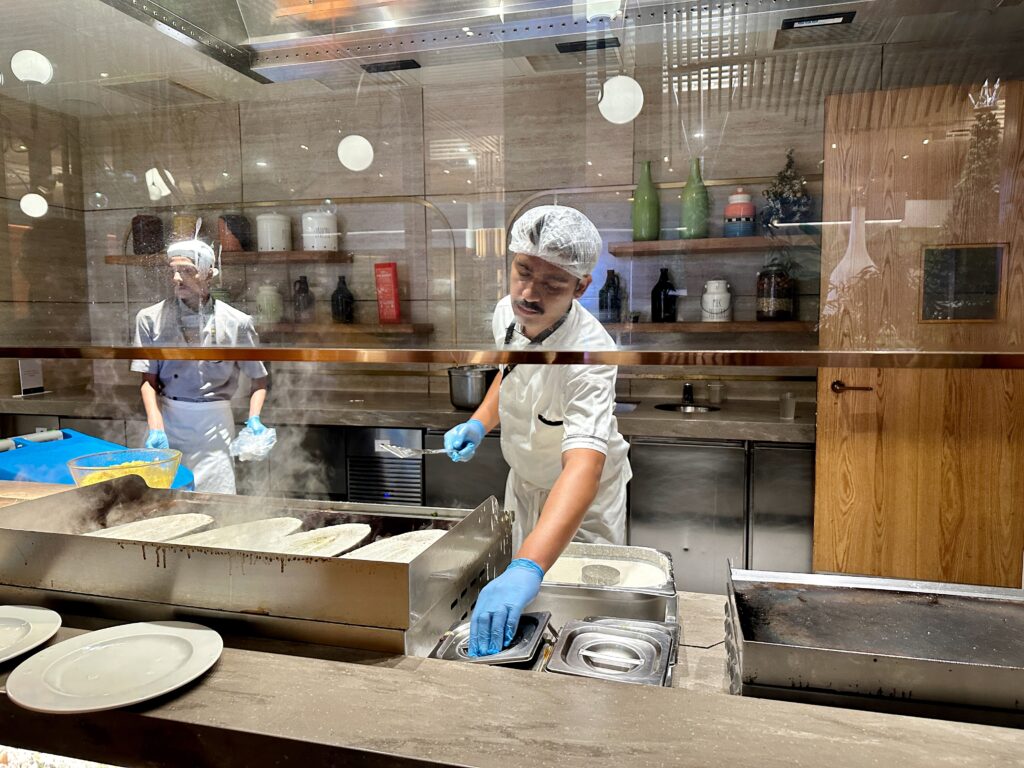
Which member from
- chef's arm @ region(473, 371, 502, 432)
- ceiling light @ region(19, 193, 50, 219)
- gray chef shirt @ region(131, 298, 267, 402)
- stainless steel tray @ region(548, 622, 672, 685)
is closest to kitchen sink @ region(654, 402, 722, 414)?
chef's arm @ region(473, 371, 502, 432)

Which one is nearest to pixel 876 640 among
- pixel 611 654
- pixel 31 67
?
pixel 611 654

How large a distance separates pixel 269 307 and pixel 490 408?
0.70m

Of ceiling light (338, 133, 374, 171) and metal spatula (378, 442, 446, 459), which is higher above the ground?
ceiling light (338, 133, 374, 171)

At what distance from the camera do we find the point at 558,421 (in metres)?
1.64

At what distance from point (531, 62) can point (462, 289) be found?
0.41 meters

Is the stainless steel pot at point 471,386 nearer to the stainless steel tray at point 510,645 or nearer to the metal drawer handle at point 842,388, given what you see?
the stainless steel tray at point 510,645

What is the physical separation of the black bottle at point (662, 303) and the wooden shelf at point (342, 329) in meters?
0.40

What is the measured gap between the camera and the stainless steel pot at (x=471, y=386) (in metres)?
1.85

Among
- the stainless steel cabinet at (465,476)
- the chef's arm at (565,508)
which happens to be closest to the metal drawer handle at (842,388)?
the stainless steel cabinet at (465,476)

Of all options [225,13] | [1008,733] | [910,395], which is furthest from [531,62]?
[910,395]

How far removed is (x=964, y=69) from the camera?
0.96 meters

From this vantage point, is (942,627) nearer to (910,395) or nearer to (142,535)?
(142,535)

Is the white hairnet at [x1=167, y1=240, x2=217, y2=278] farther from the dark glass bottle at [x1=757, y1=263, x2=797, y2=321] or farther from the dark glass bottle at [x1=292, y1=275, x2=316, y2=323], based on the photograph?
the dark glass bottle at [x1=757, y1=263, x2=797, y2=321]

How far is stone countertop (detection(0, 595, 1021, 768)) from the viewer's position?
0.73 meters
